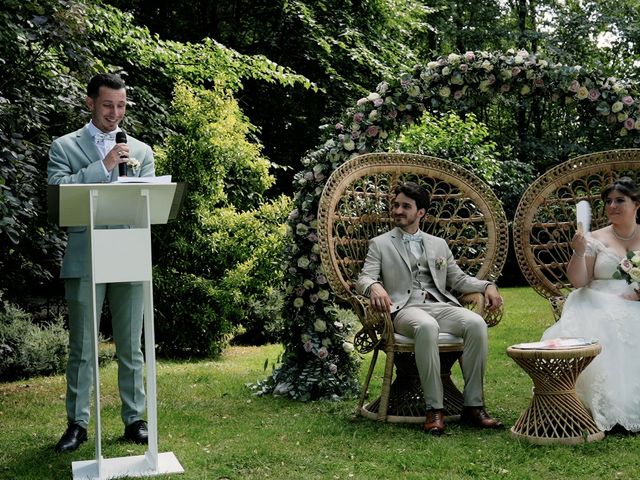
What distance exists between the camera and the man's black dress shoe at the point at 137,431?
4.31m

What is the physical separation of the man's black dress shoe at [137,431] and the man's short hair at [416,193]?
2.08 metres

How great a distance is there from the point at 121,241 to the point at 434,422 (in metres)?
2.05

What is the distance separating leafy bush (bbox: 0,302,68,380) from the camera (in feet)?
23.0

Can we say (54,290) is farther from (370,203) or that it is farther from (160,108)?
(370,203)

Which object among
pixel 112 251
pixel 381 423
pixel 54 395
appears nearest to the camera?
pixel 112 251

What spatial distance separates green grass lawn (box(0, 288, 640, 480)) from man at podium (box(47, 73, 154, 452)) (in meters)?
0.23

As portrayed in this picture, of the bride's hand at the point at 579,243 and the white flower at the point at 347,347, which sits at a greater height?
the bride's hand at the point at 579,243

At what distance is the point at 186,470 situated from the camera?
3.84 meters

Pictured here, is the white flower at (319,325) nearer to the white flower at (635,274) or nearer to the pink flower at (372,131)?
the pink flower at (372,131)

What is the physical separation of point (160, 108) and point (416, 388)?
14.3 feet

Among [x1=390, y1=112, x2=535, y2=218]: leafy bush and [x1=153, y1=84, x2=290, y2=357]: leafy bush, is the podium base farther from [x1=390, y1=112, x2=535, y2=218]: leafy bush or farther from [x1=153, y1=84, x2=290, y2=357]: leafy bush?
[x1=390, y1=112, x2=535, y2=218]: leafy bush

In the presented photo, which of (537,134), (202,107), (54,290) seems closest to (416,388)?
(202,107)

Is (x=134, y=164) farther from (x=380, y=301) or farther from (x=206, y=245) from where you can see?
(x=206, y=245)

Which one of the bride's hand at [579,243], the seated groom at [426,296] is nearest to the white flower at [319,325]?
the seated groom at [426,296]
